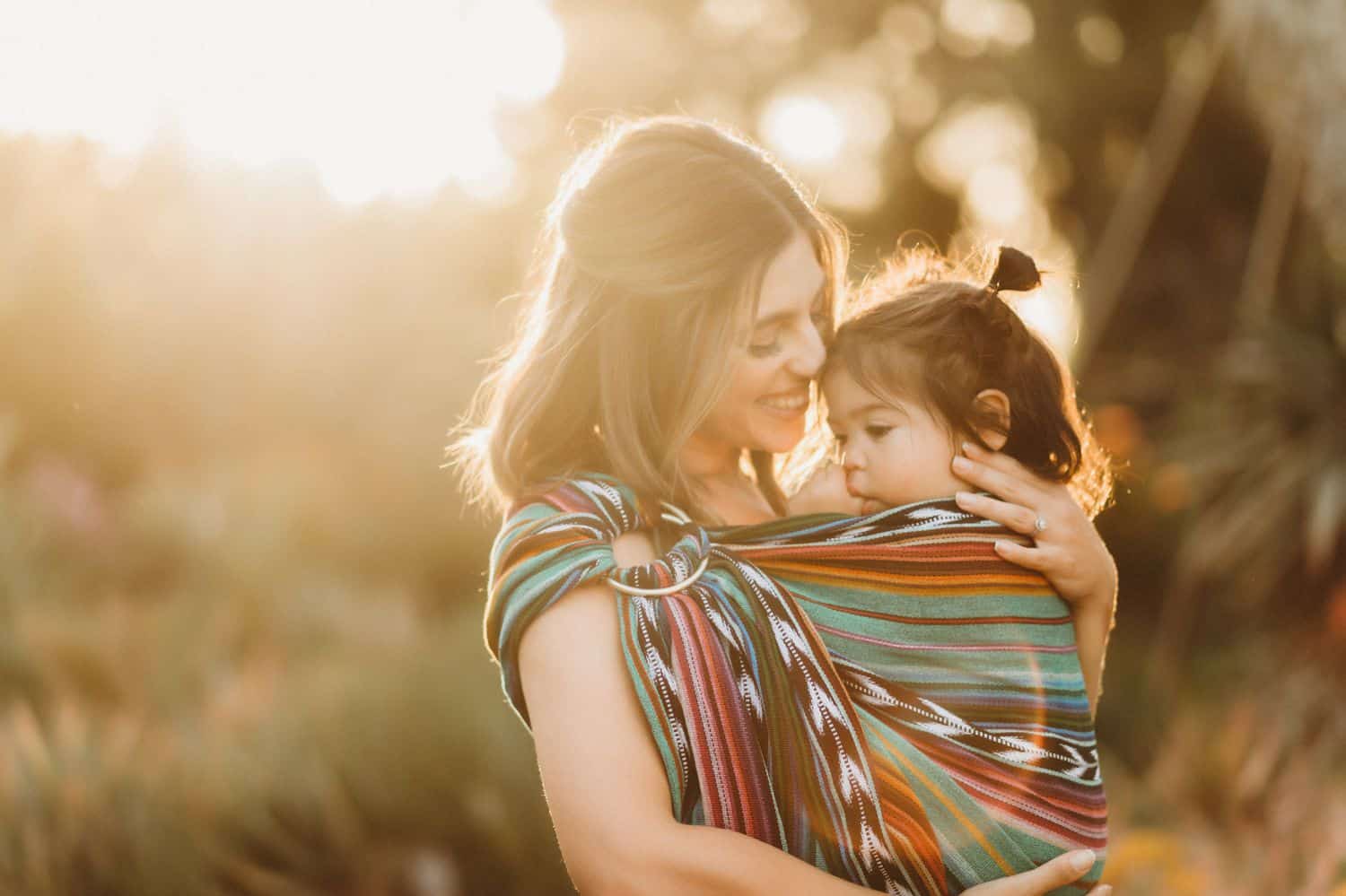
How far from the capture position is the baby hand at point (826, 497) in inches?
88.6

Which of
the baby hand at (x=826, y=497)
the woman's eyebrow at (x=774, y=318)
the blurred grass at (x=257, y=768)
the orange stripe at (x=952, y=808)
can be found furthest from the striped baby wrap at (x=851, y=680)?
the blurred grass at (x=257, y=768)

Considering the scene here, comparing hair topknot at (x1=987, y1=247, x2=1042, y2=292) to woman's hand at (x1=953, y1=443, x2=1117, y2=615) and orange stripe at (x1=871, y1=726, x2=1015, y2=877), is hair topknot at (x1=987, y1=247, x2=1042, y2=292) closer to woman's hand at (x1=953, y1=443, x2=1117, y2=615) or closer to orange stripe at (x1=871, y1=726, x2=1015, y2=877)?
woman's hand at (x1=953, y1=443, x2=1117, y2=615)

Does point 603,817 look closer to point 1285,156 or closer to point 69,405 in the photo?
point 1285,156

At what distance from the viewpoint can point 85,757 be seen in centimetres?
453

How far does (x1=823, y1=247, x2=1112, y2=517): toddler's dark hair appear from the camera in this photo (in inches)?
83.7

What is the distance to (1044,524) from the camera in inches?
79.4

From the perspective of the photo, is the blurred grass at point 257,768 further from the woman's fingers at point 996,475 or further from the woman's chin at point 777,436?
the woman's fingers at point 996,475

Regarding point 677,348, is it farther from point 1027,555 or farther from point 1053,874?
point 1053,874

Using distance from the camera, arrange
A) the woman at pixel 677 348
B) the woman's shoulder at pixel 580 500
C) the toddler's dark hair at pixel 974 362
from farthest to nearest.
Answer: the toddler's dark hair at pixel 974 362
the woman at pixel 677 348
the woman's shoulder at pixel 580 500

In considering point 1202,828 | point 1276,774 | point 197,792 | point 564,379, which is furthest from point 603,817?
point 1276,774

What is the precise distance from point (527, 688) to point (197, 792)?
3.15m

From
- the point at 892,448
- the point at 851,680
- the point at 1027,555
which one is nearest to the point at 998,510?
the point at 1027,555

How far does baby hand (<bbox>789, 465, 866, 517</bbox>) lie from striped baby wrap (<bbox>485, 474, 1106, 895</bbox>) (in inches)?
9.2

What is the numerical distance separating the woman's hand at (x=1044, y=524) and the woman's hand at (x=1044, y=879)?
447mm
